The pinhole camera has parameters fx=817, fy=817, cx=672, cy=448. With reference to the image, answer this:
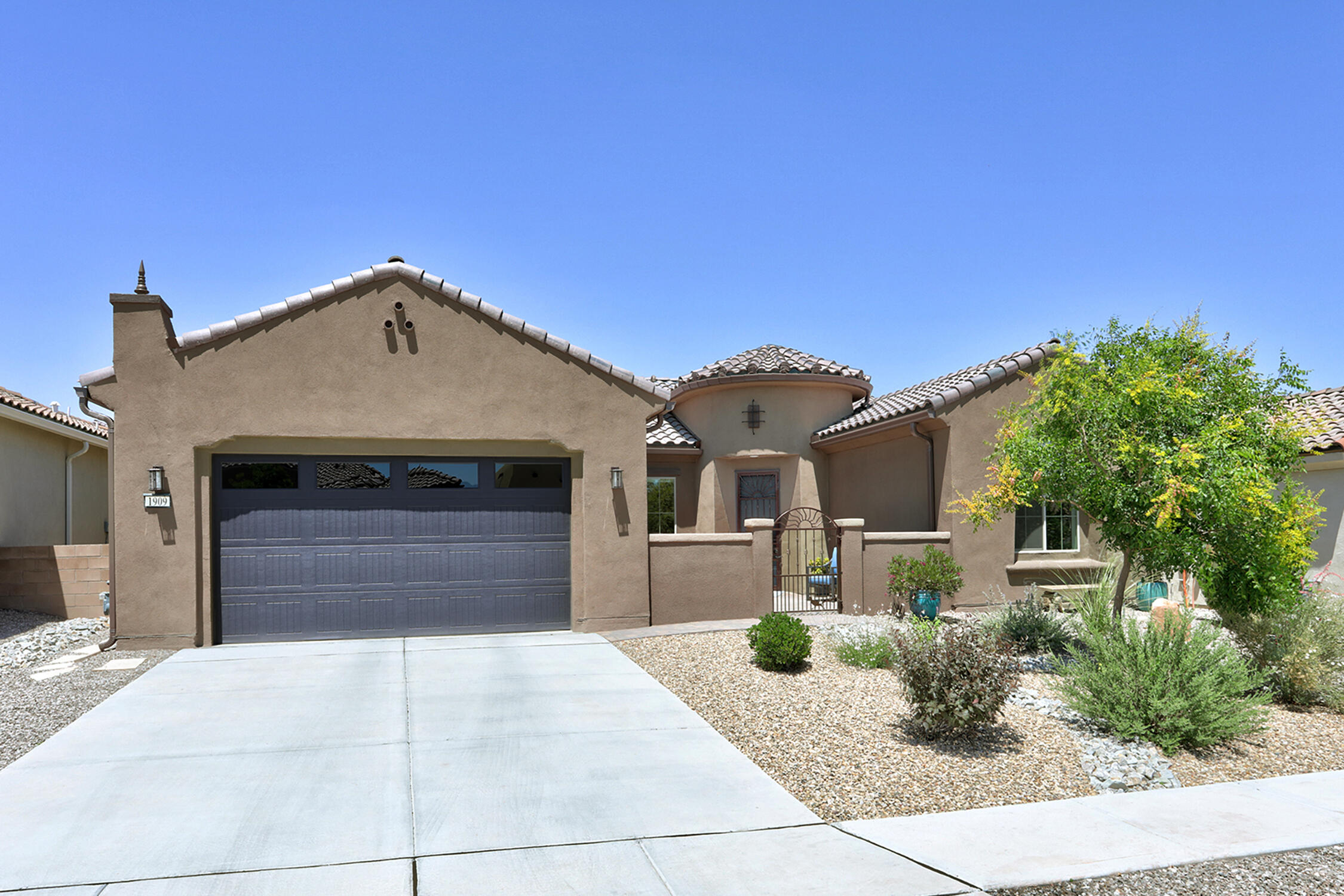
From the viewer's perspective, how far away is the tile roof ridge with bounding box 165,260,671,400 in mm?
11086

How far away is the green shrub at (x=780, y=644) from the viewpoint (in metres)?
9.30

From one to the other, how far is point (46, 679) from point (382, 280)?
6.30 metres

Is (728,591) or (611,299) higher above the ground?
(611,299)

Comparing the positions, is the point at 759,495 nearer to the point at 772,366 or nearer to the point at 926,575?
the point at 772,366

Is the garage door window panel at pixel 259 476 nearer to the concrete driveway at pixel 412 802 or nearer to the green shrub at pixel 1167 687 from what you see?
the concrete driveway at pixel 412 802

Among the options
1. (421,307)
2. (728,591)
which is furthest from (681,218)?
(728,591)

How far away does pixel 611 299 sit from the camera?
19750 millimetres

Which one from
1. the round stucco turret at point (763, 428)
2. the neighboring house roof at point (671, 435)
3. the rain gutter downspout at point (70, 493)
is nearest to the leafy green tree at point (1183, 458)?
the round stucco turret at point (763, 428)

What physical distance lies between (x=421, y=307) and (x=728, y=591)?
6346 mm

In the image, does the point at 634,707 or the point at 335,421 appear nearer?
the point at 634,707

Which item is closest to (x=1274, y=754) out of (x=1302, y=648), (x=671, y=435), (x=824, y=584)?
(x=1302, y=648)

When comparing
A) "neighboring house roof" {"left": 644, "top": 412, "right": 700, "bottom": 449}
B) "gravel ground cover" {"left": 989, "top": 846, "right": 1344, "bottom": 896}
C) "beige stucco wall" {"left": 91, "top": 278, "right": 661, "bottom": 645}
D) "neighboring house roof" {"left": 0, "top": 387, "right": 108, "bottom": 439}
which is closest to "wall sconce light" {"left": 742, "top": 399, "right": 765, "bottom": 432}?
"neighboring house roof" {"left": 644, "top": 412, "right": 700, "bottom": 449}

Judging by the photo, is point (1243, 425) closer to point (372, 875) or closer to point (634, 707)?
point (634, 707)

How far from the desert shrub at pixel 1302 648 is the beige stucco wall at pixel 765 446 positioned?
946 cm
